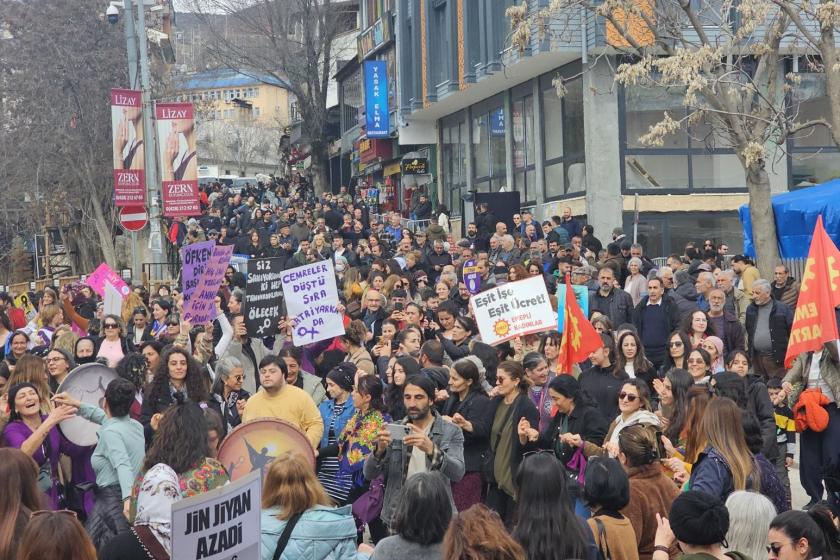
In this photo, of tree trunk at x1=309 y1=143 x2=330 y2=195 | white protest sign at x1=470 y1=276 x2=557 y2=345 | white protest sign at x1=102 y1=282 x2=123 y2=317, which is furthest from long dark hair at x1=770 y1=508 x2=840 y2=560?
tree trunk at x1=309 y1=143 x2=330 y2=195

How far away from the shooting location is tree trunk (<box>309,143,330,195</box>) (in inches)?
2147

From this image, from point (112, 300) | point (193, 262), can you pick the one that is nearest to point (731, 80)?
point (193, 262)

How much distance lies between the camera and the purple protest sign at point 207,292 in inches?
540

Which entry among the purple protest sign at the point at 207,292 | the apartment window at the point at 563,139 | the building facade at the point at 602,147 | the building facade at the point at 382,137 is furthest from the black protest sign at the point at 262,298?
the building facade at the point at 382,137

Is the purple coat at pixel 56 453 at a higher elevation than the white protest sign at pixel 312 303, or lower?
lower

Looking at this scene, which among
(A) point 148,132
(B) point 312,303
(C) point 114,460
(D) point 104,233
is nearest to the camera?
(C) point 114,460

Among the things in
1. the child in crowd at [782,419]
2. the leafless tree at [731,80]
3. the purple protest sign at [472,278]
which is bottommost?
the child in crowd at [782,419]

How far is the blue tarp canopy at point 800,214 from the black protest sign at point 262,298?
293 inches

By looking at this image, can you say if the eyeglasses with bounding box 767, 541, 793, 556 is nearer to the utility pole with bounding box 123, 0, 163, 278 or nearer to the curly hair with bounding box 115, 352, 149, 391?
the curly hair with bounding box 115, 352, 149, 391

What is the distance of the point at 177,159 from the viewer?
2423 centimetres

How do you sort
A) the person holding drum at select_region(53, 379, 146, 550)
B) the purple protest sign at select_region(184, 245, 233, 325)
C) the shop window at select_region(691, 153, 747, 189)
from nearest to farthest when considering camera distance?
1. the person holding drum at select_region(53, 379, 146, 550)
2. the purple protest sign at select_region(184, 245, 233, 325)
3. the shop window at select_region(691, 153, 747, 189)

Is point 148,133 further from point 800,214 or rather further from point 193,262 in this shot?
point 800,214

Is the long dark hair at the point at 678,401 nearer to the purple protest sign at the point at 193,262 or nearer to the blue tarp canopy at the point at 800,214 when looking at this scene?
the purple protest sign at the point at 193,262

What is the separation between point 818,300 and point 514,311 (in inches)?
133
